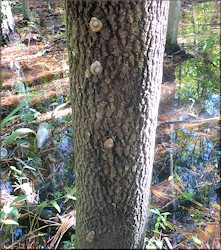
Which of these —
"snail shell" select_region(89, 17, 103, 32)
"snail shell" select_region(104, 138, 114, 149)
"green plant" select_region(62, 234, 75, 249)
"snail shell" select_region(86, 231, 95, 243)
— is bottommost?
"green plant" select_region(62, 234, 75, 249)

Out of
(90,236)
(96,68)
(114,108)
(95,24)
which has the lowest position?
(90,236)

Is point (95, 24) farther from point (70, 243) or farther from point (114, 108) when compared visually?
point (70, 243)

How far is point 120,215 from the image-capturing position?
1358mm

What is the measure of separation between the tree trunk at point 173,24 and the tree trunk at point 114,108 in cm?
376

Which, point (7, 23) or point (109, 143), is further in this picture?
point (7, 23)

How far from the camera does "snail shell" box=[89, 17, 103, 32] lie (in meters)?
0.98

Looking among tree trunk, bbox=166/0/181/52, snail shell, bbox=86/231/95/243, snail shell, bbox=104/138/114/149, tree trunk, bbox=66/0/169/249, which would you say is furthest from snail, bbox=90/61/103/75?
tree trunk, bbox=166/0/181/52

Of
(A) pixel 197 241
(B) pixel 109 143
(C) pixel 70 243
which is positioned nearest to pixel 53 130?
(C) pixel 70 243

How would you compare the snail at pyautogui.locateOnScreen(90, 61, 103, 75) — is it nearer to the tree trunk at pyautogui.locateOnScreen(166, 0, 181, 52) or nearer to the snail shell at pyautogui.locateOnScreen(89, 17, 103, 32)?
the snail shell at pyautogui.locateOnScreen(89, 17, 103, 32)

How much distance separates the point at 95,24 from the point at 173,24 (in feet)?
13.3

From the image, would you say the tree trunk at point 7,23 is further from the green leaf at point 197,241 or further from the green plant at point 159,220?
the green leaf at point 197,241

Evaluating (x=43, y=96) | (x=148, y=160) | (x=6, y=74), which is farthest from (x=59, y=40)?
(x=148, y=160)

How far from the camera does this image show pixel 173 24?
15.2 feet

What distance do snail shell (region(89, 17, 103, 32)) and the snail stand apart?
119 mm
